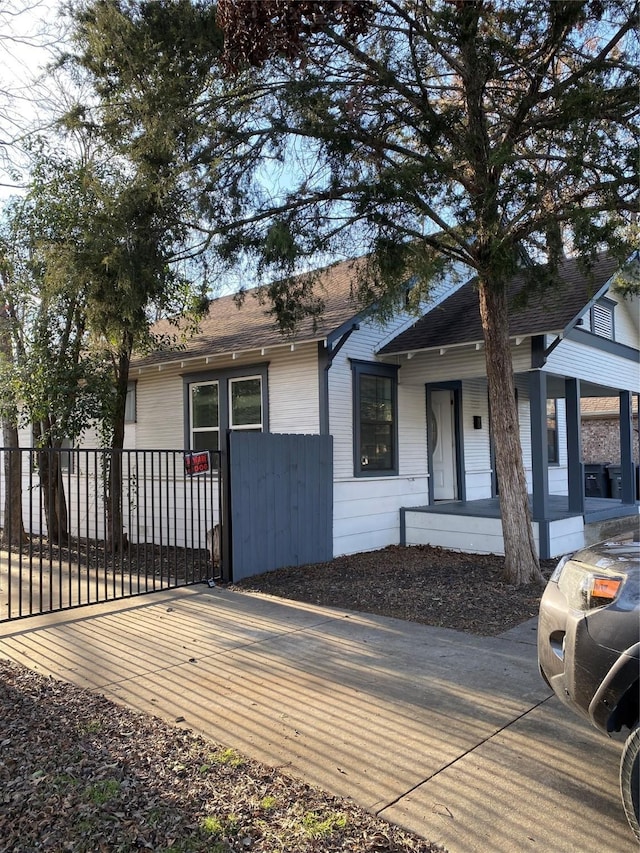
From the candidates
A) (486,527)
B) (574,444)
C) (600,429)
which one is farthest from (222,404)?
(600,429)

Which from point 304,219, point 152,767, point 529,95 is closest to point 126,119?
point 304,219

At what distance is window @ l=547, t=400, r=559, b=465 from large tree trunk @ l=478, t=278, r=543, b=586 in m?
8.49

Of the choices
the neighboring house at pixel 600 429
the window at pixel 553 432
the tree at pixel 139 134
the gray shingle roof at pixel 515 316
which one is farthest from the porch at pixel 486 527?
the neighboring house at pixel 600 429

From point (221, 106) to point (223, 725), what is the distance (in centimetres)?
700

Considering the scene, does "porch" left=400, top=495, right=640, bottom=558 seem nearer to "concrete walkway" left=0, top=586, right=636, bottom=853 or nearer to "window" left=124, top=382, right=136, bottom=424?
"concrete walkway" left=0, top=586, right=636, bottom=853

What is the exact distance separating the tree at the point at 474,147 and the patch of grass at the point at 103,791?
5387 mm

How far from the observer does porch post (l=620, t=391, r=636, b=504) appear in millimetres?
12836

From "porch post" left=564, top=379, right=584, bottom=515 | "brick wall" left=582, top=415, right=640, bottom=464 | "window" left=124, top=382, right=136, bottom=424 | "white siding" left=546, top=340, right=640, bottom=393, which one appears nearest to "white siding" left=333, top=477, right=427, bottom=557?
"porch post" left=564, top=379, right=584, bottom=515

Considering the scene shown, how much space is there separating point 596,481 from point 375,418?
8.20 metres

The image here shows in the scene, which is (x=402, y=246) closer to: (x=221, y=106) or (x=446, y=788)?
(x=221, y=106)

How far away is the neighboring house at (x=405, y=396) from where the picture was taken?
980 centimetres

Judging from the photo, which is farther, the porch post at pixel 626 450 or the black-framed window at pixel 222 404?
the porch post at pixel 626 450

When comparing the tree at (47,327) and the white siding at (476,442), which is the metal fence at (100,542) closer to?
the tree at (47,327)

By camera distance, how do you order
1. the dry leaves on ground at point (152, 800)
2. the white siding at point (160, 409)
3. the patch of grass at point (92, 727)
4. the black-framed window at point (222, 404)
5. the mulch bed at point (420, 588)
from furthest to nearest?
the white siding at point (160, 409) → the black-framed window at point (222, 404) → the mulch bed at point (420, 588) → the patch of grass at point (92, 727) → the dry leaves on ground at point (152, 800)
